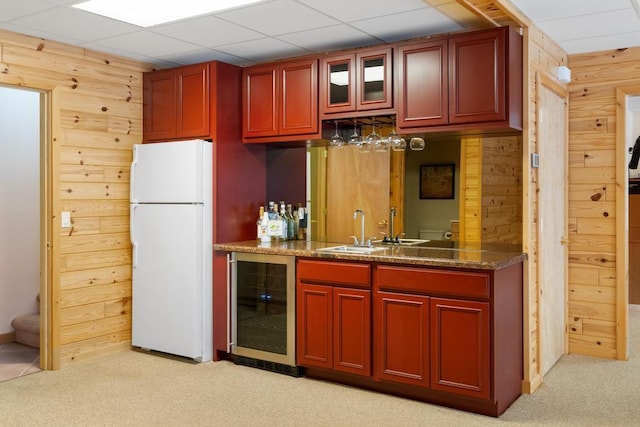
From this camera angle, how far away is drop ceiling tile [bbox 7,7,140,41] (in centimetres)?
357

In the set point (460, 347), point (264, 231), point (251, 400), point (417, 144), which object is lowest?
point (251, 400)

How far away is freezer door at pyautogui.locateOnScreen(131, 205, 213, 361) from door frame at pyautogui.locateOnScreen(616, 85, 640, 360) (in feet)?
9.86

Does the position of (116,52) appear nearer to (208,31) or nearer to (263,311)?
(208,31)

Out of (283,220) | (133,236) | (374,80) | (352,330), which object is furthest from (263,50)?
(352,330)

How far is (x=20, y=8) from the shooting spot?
11.3ft

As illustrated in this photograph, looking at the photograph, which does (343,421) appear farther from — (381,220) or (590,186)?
(590,186)

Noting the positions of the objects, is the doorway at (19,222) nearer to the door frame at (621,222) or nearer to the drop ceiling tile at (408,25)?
the drop ceiling tile at (408,25)

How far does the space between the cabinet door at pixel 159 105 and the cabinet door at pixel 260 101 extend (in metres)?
0.56

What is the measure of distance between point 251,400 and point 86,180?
2.06 m

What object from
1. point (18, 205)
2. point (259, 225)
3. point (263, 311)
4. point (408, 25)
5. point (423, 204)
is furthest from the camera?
point (18, 205)

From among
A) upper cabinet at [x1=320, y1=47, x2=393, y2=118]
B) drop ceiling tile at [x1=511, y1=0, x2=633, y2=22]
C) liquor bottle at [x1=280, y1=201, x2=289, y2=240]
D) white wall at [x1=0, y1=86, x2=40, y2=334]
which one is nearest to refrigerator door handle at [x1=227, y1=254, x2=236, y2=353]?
liquor bottle at [x1=280, y1=201, x2=289, y2=240]

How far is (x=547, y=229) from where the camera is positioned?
412cm

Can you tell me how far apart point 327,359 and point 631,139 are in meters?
5.26

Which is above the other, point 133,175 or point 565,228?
point 133,175
